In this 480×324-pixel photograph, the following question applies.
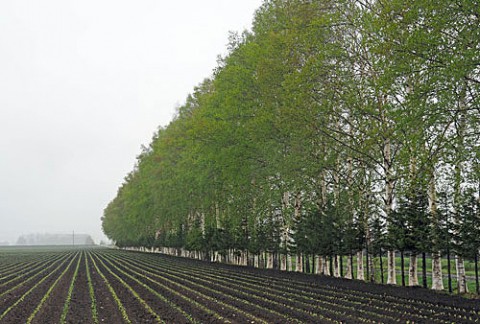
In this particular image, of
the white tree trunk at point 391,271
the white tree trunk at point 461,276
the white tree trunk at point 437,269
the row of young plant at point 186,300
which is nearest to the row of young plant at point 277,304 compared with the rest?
the row of young plant at point 186,300

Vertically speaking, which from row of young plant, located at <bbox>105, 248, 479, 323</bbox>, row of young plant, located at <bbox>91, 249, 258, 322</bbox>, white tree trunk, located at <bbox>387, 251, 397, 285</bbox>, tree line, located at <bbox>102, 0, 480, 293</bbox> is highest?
tree line, located at <bbox>102, 0, 480, 293</bbox>

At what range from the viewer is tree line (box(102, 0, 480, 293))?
15078 millimetres

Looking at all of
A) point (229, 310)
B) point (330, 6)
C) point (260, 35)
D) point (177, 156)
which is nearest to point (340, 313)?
point (229, 310)

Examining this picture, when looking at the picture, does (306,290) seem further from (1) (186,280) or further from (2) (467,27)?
(2) (467,27)

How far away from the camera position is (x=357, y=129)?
21.7 m

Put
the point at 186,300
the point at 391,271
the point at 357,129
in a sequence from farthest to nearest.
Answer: the point at 391,271, the point at 357,129, the point at 186,300

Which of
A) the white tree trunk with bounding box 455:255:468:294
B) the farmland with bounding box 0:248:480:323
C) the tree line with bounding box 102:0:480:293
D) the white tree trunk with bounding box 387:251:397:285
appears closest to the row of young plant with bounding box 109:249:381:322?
the farmland with bounding box 0:248:480:323

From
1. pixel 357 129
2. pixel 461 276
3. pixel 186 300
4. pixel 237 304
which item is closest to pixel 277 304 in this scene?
pixel 237 304

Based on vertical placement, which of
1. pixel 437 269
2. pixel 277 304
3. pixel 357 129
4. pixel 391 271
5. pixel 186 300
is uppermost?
pixel 357 129

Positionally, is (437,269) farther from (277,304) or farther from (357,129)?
(277,304)

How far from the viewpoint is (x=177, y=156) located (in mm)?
48938

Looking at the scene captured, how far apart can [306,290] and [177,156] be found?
30167 millimetres

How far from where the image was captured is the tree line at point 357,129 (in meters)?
15.1

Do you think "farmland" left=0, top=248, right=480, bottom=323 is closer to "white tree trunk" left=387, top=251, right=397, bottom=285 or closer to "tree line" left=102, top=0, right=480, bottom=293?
"white tree trunk" left=387, top=251, right=397, bottom=285
